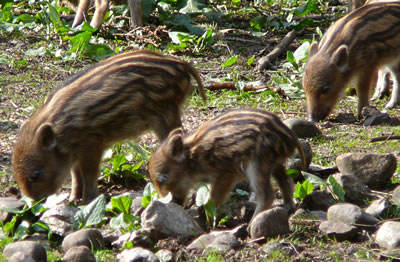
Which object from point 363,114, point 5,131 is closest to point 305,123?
point 363,114

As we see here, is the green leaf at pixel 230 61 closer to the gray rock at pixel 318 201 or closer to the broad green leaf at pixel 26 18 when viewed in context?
the broad green leaf at pixel 26 18

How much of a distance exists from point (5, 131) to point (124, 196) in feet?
7.97

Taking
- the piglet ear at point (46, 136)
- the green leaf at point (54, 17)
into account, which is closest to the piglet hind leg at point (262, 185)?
the piglet ear at point (46, 136)

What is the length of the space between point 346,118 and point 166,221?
346 cm

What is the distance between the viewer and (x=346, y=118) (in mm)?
7645

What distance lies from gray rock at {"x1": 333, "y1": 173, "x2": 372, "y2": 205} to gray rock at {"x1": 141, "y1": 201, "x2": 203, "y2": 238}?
3.94ft

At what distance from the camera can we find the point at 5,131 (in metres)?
7.12

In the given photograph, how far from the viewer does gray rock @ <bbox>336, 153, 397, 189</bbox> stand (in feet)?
18.4

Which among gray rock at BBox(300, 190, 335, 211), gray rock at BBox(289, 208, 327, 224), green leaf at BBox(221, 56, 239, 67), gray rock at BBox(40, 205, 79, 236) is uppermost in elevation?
gray rock at BBox(289, 208, 327, 224)

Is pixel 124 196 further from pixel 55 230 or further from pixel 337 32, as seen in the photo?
pixel 337 32

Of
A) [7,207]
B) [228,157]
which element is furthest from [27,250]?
[228,157]

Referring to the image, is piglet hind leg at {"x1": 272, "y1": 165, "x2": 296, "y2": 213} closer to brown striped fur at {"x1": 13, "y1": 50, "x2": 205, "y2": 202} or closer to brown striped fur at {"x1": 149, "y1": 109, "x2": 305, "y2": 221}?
brown striped fur at {"x1": 149, "y1": 109, "x2": 305, "y2": 221}

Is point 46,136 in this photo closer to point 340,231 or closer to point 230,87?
point 340,231

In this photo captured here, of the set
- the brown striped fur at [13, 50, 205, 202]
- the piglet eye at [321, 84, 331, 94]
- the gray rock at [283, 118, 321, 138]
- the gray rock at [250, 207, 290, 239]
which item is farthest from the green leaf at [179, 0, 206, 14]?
the gray rock at [250, 207, 290, 239]
